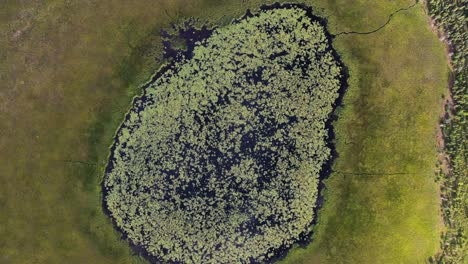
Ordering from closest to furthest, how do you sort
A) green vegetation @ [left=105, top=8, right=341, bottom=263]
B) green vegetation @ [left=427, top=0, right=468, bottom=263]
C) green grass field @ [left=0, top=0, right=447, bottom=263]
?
1. green vegetation @ [left=427, top=0, right=468, bottom=263]
2. green grass field @ [left=0, top=0, right=447, bottom=263]
3. green vegetation @ [left=105, top=8, right=341, bottom=263]

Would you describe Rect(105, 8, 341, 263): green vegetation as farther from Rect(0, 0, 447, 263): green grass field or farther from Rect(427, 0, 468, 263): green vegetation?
Rect(427, 0, 468, 263): green vegetation

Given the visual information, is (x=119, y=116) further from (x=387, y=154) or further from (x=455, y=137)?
(x=455, y=137)

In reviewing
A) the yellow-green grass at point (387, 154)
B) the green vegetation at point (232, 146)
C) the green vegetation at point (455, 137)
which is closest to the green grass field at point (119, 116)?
the yellow-green grass at point (387, 154)

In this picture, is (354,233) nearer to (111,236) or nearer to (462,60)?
(462,60)

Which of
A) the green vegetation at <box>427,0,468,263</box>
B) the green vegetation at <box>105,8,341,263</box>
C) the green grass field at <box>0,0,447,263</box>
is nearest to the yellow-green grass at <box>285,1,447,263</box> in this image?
the green grass field at <box>0,0,447,263</box>

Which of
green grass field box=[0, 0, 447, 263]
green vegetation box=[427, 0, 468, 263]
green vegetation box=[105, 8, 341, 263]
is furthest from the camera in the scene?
green vegetation box=[105, 8, 341, 263]

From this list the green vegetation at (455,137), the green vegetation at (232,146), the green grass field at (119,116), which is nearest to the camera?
the green vegetation at (455,137)

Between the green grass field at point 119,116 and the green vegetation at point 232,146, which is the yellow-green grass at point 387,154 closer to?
the green grass field at point 119,116
